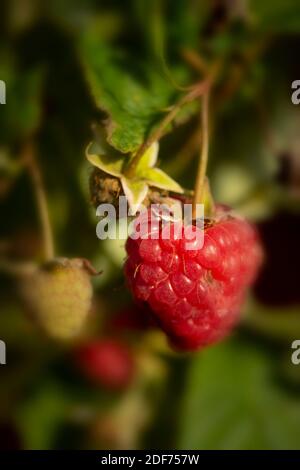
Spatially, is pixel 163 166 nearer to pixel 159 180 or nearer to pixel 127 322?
pixel 159 180

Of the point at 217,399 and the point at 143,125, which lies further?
the point at 217,399

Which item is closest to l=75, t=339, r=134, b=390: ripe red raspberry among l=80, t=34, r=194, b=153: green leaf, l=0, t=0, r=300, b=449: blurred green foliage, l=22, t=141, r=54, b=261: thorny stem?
l=0, t=0, r=300, b=449: blurred green foliage

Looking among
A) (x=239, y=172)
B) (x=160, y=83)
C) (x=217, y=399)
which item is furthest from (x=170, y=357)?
(x=160, y=83)

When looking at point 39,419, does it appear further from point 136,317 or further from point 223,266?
point 223,266

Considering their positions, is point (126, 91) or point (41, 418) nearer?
point (126, 91)

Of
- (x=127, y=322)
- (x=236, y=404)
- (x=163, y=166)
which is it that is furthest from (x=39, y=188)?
(x=236, y=404)

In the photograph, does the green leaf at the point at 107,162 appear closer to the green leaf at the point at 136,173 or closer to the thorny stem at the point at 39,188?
the green leaf at the point at 136,173

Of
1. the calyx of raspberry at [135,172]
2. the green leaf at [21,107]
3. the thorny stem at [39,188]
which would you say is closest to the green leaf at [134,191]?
the calyx of raspberry at [135,172]
